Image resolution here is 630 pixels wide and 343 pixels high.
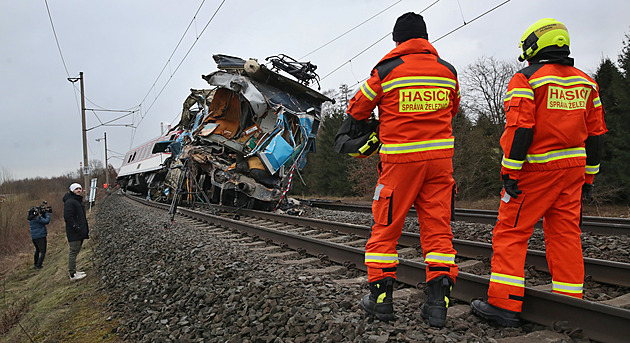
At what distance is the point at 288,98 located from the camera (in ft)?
35.9

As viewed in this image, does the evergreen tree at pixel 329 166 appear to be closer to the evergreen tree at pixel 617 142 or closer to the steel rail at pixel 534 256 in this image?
the evergreen tree at pixel 617 142

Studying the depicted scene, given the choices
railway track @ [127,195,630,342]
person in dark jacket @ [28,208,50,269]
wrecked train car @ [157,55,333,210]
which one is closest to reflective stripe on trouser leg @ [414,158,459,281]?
railway track @ [127,195,630,342]

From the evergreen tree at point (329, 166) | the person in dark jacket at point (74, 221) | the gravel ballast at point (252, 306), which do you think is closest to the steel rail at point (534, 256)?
the gravel ballast at point (252, 306)

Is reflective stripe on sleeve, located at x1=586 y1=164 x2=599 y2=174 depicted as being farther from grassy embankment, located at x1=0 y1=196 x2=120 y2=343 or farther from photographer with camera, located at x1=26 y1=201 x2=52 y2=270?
photographer with camera, located at x1=26 y1=201 x2=52 y2=270

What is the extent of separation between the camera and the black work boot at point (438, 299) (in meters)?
2.59

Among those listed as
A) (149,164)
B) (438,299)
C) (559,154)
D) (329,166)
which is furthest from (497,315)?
(329,166)

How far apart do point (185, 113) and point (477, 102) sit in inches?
788

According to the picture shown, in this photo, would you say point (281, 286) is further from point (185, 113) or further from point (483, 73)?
point (483, 73)

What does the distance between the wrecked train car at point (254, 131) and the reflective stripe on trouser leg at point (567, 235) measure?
777 centimetres

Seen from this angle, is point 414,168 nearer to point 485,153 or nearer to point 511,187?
point 511,187

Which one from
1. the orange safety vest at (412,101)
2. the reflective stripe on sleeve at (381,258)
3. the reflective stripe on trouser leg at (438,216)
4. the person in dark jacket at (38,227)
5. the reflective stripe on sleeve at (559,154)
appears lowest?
the person in dark jacket at (38,227)

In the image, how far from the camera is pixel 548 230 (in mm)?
2736

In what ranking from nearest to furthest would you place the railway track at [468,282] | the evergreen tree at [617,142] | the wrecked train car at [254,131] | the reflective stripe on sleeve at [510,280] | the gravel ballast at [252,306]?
the railway track at [468,282]
the gravel ballast at [252,306]
the reflective stripe on sleeve at [510,280]
the wrecked train car at [254,131]
the evergreen tree at [617,142]

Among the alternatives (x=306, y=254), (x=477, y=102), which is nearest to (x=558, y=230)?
(x=306, y=254)
